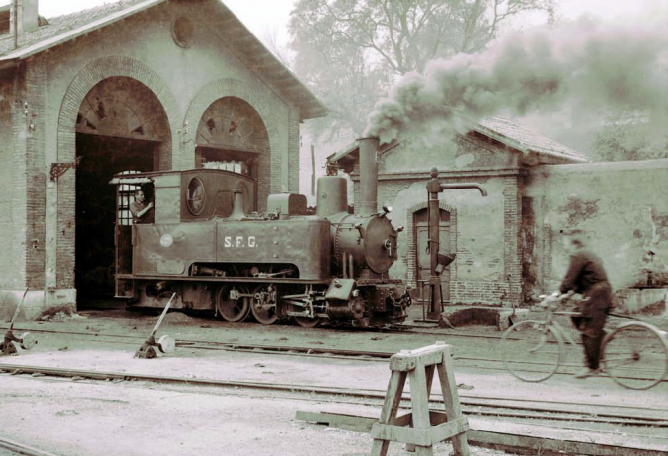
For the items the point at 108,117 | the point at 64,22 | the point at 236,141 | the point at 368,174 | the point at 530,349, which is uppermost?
the point at 64,22

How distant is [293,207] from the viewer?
47.3 ft

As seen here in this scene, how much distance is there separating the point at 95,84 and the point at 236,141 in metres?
4.55

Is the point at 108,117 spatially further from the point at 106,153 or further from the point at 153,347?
the point at 153,347

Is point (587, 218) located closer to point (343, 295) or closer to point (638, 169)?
point (638, 169)

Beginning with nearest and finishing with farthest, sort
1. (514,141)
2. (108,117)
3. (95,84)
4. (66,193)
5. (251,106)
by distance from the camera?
(66,193), (514,141), (95,84), (108,117), (251,106)

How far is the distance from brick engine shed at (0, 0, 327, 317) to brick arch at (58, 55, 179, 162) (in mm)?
25

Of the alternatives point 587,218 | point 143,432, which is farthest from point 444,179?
point 143,432

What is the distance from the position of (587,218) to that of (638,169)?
56.7 inches

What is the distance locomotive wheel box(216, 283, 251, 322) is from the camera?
1455cm

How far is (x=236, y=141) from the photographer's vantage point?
20.3m

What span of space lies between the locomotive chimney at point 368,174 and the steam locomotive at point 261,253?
0.02 meters

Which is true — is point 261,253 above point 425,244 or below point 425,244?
below

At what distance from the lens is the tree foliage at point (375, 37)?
29.8 metres

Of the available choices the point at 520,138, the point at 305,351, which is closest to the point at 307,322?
the point at 305,351
